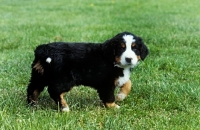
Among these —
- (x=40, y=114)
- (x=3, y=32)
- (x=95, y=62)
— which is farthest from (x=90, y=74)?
(x=3, y=32)

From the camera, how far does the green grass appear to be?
4195 millimetres

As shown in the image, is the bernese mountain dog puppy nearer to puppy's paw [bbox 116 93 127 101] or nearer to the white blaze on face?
the white blaze on face

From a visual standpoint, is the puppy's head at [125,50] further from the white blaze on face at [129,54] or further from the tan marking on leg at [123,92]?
the tan marking on leg at [123,92]

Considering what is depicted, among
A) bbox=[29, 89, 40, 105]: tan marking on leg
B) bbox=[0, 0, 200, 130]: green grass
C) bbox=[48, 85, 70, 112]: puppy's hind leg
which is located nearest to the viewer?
bbox=[0, 0, 200, 130]: green grass

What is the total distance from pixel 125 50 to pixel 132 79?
161 cm

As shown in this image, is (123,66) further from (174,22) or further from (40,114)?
(174,22)

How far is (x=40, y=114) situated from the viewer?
A: 4336 mm

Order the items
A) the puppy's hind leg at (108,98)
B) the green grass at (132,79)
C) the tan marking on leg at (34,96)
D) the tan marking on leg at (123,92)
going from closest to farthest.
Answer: the green grass at (132,79), the puppy's hind leg at (108,98), the tan marking on leg at (34,96), the tan marking on leg at (123,92)

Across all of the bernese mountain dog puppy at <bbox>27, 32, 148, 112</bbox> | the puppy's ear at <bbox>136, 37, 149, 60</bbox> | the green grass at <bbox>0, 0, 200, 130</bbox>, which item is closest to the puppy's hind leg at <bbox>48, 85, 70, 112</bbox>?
the bernese mountain dog puppy at <bbox>27, 32, 148, 112</bbox>

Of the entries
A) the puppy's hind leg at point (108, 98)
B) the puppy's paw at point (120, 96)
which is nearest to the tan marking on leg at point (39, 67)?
the puppy's hind leg at point (108, 98)

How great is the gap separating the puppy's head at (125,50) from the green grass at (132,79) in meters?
0.57

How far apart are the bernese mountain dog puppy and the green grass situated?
0.21 m

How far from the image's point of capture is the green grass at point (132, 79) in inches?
165

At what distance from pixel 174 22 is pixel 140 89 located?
736 cm
